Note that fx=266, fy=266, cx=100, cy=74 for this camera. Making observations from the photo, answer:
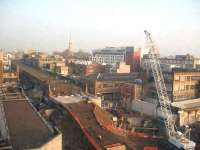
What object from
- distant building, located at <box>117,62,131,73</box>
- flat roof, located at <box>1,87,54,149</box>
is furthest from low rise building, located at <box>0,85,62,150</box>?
distant building, located at <box>117,62,131,73</box>

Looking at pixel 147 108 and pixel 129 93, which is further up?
pixel 129 93

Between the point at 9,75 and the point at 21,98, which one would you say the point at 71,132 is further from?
the point at 9,75

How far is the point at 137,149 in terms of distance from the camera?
587 inches

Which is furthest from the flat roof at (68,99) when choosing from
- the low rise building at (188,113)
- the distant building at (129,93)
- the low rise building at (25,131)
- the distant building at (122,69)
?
the distant building at (122,69)

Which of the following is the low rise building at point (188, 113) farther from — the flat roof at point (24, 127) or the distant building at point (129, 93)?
the flat roof at point (24, 127)

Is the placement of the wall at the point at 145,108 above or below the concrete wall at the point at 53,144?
below

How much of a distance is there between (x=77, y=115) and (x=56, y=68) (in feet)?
82.7

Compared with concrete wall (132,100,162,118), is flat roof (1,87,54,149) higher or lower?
higher

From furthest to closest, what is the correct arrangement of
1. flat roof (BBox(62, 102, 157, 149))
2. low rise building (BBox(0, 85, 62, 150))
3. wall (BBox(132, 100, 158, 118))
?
wall (BBox(132, 100, 158, 118))
flat roof (BBox(62, 102, 157, 149))
low rise building (BBox(0, 85, 62, 150))

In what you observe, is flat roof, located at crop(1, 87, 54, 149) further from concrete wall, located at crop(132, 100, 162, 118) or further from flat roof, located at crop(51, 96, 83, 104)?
concrete wall, located at crop(132, 100, 162, 118)

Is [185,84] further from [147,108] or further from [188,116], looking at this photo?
[188,116]

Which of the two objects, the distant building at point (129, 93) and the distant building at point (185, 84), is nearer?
the distant building at point (129, 93)

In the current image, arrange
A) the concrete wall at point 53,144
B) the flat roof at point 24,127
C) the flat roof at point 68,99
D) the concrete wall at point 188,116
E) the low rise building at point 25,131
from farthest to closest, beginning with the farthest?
the flat roof at point 68,99 → the concrete wall at point 188,116 → the flat roof at point 24,127 → the low rise building at point 25,131 → the concrete wall at point 53,144

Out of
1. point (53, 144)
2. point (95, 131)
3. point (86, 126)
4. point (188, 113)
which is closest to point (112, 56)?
point (188, 113)
